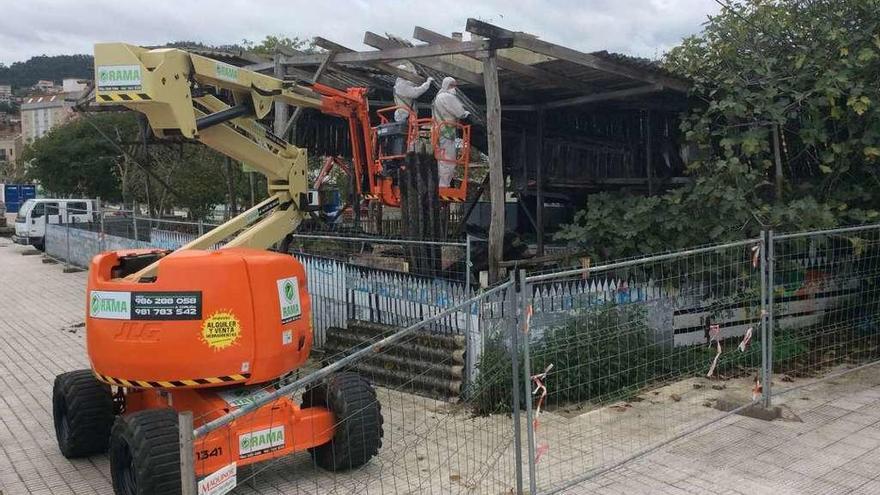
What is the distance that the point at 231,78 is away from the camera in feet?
18.4

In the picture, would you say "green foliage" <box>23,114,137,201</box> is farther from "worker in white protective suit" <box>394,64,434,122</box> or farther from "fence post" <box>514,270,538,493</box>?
"fence post" <box>514,270,538,493</box>

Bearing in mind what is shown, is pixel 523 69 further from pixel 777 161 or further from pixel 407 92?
pixel 777 161

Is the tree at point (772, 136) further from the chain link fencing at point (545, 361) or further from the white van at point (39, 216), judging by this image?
the white van at point (39, 216)

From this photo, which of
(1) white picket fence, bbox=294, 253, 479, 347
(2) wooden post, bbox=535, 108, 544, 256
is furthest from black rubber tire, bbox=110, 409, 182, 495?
(2) wooden post, bbox=535, 108, 544, 256

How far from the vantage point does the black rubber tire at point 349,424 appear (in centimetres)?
504

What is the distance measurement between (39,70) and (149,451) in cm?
18585

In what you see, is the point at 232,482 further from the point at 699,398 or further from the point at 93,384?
the point at 699,398

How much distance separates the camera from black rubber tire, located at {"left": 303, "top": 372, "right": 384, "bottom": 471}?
5.04 metres

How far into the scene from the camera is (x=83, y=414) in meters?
5.38

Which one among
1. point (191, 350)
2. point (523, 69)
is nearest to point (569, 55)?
point (523, 69)

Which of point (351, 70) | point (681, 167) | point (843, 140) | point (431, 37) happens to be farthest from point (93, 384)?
point (681, 167)

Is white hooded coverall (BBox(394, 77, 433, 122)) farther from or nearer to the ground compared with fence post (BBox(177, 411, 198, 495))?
farther from the ground

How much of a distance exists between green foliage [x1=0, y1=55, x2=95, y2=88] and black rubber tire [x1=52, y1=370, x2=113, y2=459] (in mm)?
156407

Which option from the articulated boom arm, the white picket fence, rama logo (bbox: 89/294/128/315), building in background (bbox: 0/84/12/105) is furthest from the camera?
building in background (bbox: 0/84/12/105)
